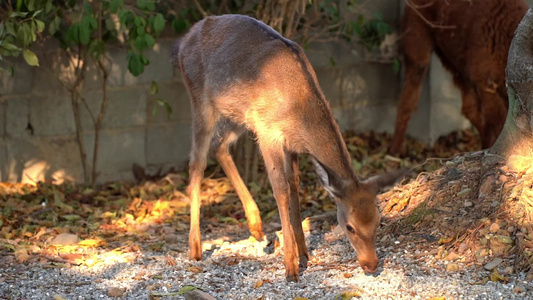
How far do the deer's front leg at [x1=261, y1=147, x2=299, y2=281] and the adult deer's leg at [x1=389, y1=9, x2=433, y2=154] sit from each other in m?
4.02

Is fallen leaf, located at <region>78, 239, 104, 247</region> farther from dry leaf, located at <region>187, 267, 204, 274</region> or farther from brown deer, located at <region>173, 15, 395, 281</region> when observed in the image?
dry leaf, located at <region>187, 267, 204, 274</region>

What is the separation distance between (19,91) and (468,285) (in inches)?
172

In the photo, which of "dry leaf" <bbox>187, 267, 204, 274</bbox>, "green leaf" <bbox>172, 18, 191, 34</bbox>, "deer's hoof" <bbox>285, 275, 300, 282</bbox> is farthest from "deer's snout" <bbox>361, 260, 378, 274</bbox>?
"green leaf" <bbox>172, 18, 191, 34</bbox>

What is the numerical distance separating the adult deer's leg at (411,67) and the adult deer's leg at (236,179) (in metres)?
3.32

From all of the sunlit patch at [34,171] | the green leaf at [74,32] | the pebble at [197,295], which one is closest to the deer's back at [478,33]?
the green leaf at [74,32]

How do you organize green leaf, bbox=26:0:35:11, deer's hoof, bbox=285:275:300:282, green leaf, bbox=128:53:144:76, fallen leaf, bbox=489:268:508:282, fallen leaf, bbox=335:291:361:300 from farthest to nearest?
1. green leaf, bbox=128:53:144:76
2. green leaf, bbox=26:0:35:11
3. deer's hoof, bbox=285:275:300:282
4. fallen leaf, bbox=489:268:508:282
5. fallen leaf, bbox=335:291:361:300

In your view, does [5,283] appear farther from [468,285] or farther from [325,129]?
[468,285]

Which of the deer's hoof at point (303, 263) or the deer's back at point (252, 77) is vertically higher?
the deer's back at point (252, 77)

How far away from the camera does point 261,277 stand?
562 centimetres

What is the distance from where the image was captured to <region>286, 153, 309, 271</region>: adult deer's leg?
5875 mm

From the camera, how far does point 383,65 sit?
9984 mm

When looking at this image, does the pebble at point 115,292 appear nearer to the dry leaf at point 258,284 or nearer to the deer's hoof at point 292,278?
the dry leaf at point 258,284

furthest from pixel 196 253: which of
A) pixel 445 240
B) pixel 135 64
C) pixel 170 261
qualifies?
pixel 135 64

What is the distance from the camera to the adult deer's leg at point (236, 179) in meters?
6.56
